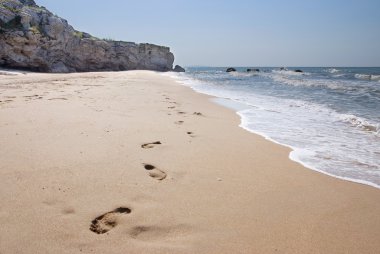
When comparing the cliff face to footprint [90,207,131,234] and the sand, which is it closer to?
the sand

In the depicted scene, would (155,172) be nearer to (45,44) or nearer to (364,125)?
(364,125)

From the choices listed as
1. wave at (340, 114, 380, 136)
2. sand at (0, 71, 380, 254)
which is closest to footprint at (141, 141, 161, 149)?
sand at (0, 71, 380, 254)

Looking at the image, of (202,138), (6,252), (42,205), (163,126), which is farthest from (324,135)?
(6,252)

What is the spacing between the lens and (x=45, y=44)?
25.6m

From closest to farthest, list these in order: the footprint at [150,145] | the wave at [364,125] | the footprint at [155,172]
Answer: the footprint at [155,172], the footprint at [150,145], the wave at [364,125]

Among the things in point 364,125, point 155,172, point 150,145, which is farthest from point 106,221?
point 364,125

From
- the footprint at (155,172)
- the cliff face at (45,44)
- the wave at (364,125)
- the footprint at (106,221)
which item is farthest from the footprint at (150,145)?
the cliff face at (45,44)

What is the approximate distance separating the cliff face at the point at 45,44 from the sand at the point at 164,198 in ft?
75.0

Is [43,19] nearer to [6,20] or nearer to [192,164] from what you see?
[6,20]

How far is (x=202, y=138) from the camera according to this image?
4.31 m

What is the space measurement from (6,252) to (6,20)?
26448 millimetres

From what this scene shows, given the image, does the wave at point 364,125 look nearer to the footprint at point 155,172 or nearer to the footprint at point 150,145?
the footprint at point 150,145

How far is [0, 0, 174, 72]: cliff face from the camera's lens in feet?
74.5

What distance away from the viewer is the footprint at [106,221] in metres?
1.83
